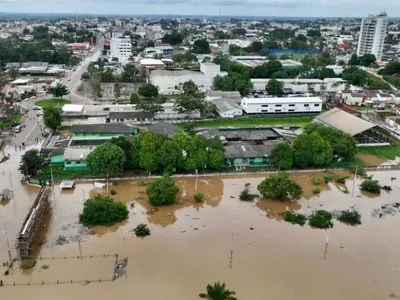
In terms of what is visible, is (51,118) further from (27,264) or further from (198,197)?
(27,264)

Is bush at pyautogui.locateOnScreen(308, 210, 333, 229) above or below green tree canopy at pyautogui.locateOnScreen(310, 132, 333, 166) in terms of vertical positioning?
below

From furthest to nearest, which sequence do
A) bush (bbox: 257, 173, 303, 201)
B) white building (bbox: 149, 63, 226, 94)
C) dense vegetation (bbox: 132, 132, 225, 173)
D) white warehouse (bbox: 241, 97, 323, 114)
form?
white building (bbox: 149, 63, 226, 94)
white warehouse (bbox: 241, 97, 323, 114)
dense vegetation (bbox: 132, 132, 225, 173)
bush (bbox: 257, 173, 303, 201)

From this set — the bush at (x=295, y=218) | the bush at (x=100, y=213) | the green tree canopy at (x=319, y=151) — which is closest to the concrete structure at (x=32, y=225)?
the bush at (x=100, y=213)

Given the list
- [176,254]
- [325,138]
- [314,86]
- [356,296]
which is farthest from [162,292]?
[314,86]

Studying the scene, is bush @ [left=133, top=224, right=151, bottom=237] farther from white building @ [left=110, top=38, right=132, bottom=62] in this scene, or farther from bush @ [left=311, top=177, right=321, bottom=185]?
white building @ [left=110, top=38, right=132, bottom=62]

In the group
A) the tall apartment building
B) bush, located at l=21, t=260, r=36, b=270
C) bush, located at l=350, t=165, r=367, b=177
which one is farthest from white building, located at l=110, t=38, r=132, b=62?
bush, located at l=21, t=260, r=36, b=270

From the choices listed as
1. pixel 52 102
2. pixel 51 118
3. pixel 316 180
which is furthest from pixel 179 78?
pixel 316 180

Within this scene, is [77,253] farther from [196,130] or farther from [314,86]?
[314,86]
